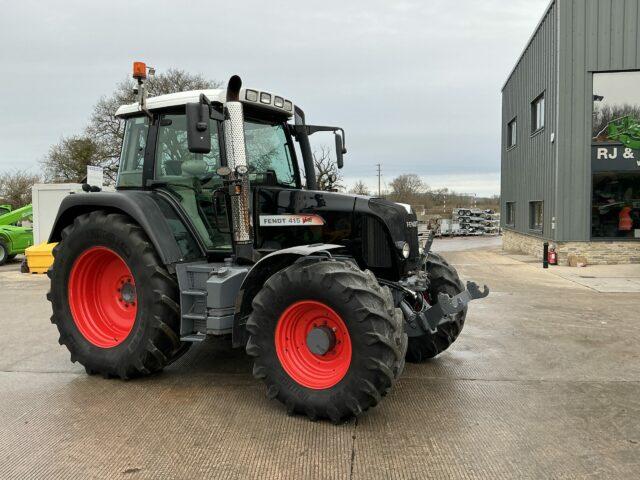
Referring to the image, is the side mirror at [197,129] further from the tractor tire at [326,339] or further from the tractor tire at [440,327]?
the tractor tire at [440,327]

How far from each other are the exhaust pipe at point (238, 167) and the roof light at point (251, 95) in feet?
0.48

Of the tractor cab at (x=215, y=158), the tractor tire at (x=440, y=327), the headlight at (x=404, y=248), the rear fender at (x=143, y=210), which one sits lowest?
the tractor tire at (x=440, y=327)

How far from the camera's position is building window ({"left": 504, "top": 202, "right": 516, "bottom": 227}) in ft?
70.9

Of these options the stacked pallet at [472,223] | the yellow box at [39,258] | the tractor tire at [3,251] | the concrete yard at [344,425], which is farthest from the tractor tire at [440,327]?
the stacked pallet at [472,223]

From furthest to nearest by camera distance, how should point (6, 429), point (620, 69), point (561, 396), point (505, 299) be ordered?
point (620, 69) → point (505, 299) → point (561, 396) → point (6, 429)

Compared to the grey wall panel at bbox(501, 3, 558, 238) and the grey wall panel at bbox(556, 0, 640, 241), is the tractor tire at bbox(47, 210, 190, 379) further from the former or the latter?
the grey wall panel at bbox(501, 3, 558, 238)

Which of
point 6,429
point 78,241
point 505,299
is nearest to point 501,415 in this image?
point 6,429

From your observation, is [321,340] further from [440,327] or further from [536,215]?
[536,215]

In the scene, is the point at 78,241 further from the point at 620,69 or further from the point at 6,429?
the point at 620,69

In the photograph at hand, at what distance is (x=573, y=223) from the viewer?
1416 cm

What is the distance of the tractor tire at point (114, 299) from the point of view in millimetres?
4304

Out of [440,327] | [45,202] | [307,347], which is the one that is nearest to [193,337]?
[307,347]

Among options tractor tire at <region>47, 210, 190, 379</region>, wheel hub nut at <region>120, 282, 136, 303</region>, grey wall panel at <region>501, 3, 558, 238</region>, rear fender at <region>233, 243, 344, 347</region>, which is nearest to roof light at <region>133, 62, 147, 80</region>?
tractor tire at <region>47, 210, 190, 379</region>

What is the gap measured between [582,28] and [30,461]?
15.4 m
